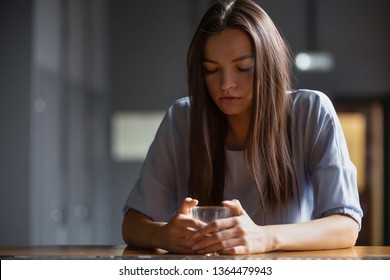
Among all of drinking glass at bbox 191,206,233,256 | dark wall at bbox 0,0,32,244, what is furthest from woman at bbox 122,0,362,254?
dark wall at bbox 0,0,32,244

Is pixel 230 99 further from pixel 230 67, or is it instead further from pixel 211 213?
pixel 211 213

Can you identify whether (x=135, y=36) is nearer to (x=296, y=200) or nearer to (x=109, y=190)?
(x=109, y=190)

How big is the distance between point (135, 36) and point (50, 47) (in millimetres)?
1543

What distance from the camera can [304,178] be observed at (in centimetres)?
169

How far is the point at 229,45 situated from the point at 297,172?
34 centimetres

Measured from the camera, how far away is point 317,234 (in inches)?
56.3

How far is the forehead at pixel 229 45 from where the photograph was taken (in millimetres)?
1584

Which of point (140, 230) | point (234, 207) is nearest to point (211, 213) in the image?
point (234, 207)

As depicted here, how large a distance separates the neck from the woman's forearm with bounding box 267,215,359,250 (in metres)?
0.37

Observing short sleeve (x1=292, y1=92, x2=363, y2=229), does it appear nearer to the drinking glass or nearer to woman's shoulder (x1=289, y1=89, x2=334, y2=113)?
woman's shoulder (x1=289, y1=89, x2=334, y2=113)

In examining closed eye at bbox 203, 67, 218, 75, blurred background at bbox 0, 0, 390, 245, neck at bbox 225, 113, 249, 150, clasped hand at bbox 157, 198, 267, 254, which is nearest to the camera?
clasped hand at bbox 157, 198, 267, 254

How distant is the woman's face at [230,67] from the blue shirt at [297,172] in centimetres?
16

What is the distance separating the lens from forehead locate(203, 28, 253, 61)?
158 centimetres

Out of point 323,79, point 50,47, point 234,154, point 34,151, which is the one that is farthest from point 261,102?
point 323,79
